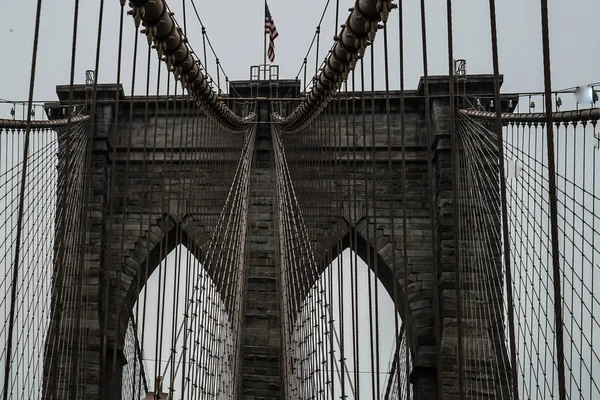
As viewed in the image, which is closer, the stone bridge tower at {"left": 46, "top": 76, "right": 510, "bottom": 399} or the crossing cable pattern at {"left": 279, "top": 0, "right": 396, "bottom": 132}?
the crossing cable pattern at {"left": 279, "top": 0, "right": 396, "bottom": 132}

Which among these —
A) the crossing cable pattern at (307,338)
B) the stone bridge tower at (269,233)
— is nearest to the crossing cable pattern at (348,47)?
the crossing cable pattern at (307,338)

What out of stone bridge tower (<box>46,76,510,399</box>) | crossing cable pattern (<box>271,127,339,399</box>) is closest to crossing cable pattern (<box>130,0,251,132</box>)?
crossing cable pattern (<box>271,127,339,399</box>)

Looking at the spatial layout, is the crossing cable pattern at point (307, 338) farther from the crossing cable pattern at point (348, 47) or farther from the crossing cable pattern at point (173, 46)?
the crossing cable pattern at point (173, 46)

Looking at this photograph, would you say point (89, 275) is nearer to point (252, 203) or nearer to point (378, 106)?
point (252, 203)

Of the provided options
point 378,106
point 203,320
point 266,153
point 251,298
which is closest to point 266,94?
point 266,153

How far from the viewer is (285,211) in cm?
884

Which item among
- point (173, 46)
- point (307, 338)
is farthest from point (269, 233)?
point (173, 46)

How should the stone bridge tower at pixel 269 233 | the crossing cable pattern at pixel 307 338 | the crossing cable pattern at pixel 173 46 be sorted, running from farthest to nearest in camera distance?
1. the stone bridge tower at pixel 269 233
2. the crossing cable pattern at pixel 307 338
3. the crossing cable pattern at pixel 173 46

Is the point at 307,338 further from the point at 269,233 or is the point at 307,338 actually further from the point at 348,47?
the point at 269,233

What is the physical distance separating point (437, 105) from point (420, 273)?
2492 millimetres

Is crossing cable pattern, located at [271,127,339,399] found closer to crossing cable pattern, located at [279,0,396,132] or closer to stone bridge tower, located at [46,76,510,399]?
crossing cable pattern, located at [279,0,396,132]

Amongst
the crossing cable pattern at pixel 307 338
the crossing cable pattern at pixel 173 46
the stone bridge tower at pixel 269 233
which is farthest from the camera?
the stone bridge tower at pixel 269 233

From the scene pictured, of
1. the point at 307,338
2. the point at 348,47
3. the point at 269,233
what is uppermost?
the point at 269,233

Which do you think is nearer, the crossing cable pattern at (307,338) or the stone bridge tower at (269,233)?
the crossing cable pattern at (307,338)
